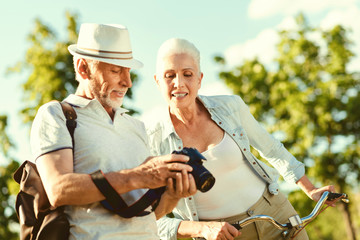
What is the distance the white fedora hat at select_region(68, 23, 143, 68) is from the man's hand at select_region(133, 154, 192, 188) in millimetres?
751

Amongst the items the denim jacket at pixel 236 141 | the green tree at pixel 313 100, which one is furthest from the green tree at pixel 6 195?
the denim jacket at pixel 236 141

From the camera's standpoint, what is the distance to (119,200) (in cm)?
232

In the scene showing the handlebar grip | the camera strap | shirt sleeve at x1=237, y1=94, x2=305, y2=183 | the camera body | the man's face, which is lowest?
the handlebar grip

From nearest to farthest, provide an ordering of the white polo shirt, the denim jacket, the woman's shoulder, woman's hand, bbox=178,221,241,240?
the white polo shirt
woman's hand, bbox=178,221,241,240
the denim jacket
the woman's shoulder

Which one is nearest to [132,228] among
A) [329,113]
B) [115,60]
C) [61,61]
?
[115,60]

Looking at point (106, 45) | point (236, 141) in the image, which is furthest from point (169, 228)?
point (106, 45)

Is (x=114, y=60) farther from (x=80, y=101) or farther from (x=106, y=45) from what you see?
(x=80, y=101)

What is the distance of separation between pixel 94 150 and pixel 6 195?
1593 centimetres

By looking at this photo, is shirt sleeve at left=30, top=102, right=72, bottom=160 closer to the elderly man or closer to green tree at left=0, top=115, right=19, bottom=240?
the elderly man

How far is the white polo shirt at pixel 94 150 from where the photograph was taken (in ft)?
7.76

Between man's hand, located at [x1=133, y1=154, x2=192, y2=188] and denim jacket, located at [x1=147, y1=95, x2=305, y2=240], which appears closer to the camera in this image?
man's hand, located at [x1=133, y1=154, x2=192, y2=188]

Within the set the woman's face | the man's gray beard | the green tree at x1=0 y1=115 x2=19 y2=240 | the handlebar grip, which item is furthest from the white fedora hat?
the green tree at x1=0 y1=115 x2=19 y2=240

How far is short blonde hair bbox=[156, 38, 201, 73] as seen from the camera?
3.79 meters

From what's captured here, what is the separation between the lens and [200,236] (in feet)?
11.2
